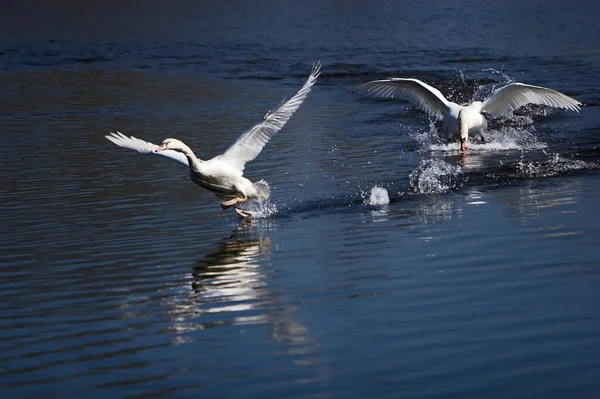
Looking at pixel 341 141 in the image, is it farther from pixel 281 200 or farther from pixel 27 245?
pixel 27 245

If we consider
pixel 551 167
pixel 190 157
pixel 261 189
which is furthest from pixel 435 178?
pixel 190 157

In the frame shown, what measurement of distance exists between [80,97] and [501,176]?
13235 millimetres

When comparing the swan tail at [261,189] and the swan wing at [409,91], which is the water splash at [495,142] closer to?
the swan wing at [409,91]

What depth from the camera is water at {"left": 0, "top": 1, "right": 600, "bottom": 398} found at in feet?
24.8

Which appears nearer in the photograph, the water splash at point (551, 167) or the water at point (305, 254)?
the water at point (305, 254)

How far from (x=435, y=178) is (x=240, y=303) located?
5574mm

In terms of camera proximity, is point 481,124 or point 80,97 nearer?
point 481,124

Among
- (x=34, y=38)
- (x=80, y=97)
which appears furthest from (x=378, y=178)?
(x=34, y=38)

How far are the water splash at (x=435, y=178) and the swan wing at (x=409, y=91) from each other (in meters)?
2.30

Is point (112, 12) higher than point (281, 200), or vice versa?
point (112, 12)

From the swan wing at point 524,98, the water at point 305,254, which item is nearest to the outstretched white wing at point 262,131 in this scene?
the water at point 305,254

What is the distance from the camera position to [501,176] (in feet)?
48.0

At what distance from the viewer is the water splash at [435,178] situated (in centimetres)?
1383

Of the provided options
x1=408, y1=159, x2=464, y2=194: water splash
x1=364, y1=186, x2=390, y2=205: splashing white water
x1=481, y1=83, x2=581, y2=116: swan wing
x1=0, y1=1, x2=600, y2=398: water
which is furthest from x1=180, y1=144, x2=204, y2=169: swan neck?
x1=481, y1=83, x2=581, y2=116: swan wing
